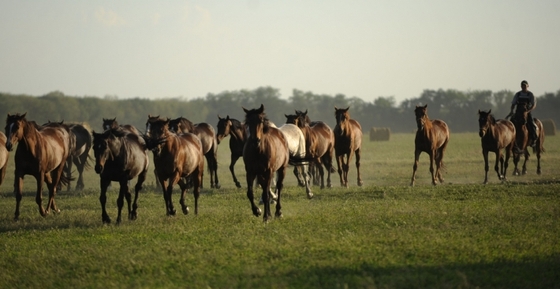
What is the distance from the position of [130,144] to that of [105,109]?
11295 cm

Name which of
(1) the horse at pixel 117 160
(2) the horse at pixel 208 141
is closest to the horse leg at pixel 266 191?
(1) the horse at pixel 117 160

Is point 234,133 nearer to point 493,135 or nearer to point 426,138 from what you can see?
point 426,138

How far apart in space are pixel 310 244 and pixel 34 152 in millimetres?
7215

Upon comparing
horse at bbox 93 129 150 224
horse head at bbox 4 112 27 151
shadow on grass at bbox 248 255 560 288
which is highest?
horse head at bbox 4 112 27 151

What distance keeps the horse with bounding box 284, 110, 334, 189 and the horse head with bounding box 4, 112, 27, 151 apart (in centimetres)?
804

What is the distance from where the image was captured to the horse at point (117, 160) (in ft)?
43.7

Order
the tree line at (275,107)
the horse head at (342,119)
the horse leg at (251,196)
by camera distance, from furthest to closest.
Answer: the tree line at (275,107) < the horse head at (342,119) < the horse leg at (251,196)

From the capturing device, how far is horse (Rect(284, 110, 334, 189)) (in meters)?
20.6

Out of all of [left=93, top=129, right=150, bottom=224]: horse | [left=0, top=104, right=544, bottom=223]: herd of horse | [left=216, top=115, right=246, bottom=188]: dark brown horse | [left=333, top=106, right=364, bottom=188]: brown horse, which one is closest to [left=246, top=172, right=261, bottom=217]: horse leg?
[left=0, top=104, right=544, bottom=223]: herd of horse

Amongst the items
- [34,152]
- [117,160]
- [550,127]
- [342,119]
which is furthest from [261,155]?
[550,127]

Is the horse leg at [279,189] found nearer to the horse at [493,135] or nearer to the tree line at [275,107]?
the horse at [493,135]

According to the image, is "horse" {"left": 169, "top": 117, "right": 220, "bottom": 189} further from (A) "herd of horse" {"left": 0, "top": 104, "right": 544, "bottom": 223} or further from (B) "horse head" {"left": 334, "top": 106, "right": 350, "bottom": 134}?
(B) "horse head" {"left": 334, "top": 106, "right": 350, "bottom": 134}

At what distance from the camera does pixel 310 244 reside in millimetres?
10695

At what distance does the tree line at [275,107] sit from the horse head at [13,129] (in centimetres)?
8407
